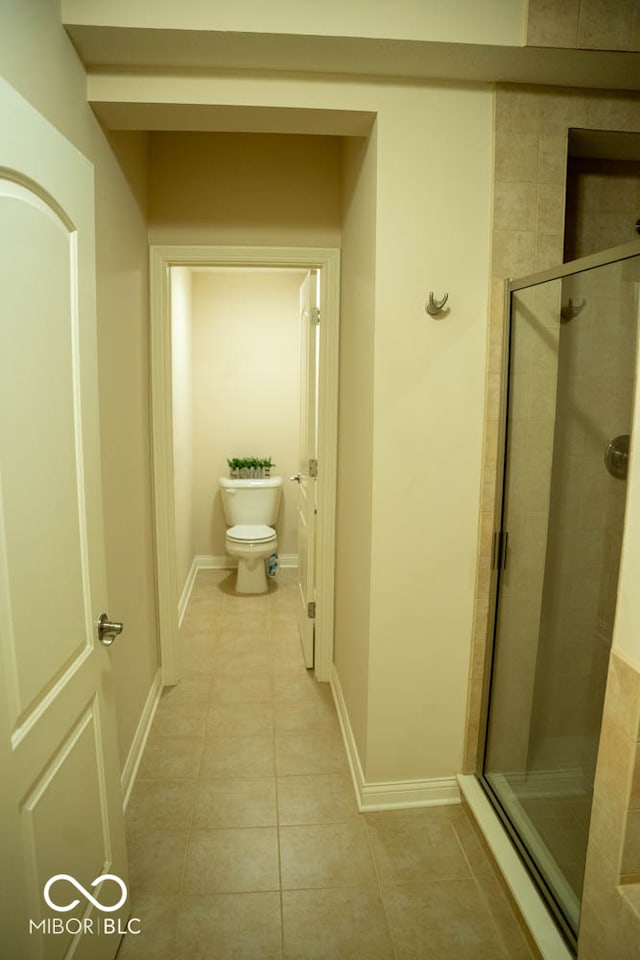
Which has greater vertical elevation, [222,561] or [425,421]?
Answer: [425,421]

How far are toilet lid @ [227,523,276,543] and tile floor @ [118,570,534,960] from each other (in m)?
1.33

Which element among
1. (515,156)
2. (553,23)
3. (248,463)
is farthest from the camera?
(248,463)

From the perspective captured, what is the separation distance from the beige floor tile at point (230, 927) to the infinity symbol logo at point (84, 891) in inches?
8.0

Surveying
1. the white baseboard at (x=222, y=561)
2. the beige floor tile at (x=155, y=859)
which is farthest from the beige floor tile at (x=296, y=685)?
the white baseboard at (x=222, y=561)

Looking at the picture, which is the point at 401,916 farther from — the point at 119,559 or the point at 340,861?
the point at 119,559

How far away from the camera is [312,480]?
9.16ft

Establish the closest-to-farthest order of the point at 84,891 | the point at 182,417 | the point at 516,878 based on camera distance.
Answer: the point at 84,891, the point at 516,878, the point at 182,417

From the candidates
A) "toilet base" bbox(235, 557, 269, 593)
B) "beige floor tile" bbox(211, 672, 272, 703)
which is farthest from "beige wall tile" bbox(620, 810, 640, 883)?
"toilet base" bbox(235, 557, 269, 593)

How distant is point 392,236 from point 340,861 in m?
1.97

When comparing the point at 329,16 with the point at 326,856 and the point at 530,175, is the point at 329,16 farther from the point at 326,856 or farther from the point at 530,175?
the point at 326,856

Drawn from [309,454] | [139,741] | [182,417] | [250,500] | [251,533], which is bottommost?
[139,741]

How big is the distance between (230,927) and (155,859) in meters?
0.35

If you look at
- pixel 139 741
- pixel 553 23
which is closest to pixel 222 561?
pixel 139 741

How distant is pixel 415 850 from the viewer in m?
1.80
